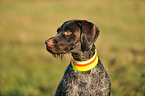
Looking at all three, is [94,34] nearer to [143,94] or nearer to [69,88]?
[69,88]

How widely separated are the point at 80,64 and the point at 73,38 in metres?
0.61

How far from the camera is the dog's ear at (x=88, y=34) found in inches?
139

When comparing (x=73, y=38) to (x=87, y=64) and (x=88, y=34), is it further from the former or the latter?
(x=87, y=64)

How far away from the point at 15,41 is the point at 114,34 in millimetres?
7570

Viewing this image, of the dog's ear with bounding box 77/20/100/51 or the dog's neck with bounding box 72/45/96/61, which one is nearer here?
the dog's ear with bounding box 77/20/100/51

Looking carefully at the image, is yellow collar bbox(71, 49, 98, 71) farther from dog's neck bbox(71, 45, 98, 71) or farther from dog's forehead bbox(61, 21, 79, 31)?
dog's forehead bbox(61, 21, 79, 31)

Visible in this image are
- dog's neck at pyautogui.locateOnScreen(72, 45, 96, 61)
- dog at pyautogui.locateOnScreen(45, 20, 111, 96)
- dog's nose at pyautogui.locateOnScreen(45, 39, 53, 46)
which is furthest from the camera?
dog's neck at pyautogui.locateOnScreen(72, 45, 96, 61)

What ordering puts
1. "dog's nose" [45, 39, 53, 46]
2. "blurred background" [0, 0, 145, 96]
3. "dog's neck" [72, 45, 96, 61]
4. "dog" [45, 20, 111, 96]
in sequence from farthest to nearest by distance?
"blurred background" [0, 0, 145, 96]
"dog's neck" [72, 45, 96, 61]
"dog" [45, 20, 111, 96]
"dog's nose" [45, 39, 53, 46]

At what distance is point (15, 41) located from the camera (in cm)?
1179

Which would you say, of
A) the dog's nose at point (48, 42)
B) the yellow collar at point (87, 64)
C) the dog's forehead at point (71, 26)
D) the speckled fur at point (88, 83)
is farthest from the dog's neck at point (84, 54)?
the dog's nose at point (48, 42)

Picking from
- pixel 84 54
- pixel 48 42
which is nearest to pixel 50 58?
pixel 84 54

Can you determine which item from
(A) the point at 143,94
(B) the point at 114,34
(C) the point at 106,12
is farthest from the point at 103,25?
(A) the point at 143,94

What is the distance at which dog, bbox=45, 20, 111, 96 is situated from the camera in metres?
3.71

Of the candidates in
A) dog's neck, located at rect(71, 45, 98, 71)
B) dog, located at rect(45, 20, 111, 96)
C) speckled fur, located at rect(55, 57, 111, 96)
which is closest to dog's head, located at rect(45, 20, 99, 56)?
dog, located at rect(45, 20, 111, 96)
